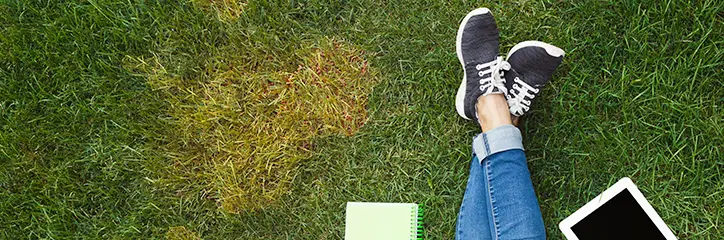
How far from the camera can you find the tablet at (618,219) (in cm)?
190

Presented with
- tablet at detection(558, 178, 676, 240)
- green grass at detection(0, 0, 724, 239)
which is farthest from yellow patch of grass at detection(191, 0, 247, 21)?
tablet at detection(558, 178, 676, 240)

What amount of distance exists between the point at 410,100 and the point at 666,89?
981mm

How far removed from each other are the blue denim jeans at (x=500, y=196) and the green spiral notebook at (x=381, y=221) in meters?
0.21

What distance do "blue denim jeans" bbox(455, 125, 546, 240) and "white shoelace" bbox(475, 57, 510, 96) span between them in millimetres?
182

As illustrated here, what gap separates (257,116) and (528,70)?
1129 millimetres

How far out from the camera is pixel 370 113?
2109 millimetres

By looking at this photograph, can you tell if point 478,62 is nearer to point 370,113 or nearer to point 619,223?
point 370,113

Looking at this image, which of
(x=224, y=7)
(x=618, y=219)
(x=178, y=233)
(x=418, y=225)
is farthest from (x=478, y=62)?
(x=178, y=233)

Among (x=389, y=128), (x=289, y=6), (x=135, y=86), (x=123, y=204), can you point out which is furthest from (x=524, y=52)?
(x=123, y=204)

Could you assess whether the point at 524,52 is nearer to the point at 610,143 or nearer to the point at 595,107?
the point at 595,107

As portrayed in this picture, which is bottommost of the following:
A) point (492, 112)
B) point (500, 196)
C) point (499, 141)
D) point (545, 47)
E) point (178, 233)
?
point (178, 233)

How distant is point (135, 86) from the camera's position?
2.22 m

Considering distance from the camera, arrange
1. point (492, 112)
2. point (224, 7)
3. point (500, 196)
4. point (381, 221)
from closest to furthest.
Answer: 1. point (500, 196)
2. point (492, 112)
3. point (381, 221)
4. point (224, 7)

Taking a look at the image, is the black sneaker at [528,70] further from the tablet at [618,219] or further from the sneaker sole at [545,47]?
the tablet at [618,219]
